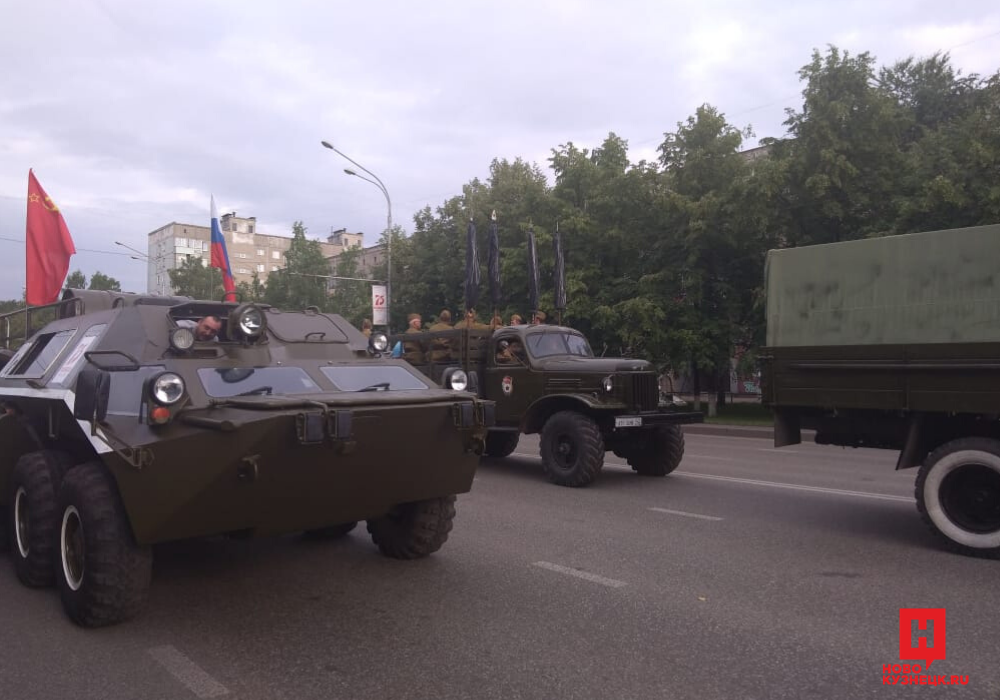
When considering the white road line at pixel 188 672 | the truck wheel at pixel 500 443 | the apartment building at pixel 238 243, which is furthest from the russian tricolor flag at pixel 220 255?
the apartment building at pixel 238 243

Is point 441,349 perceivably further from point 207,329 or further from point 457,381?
point 207,329

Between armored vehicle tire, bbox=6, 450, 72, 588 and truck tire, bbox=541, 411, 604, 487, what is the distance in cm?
619

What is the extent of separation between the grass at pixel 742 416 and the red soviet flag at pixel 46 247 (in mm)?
14893

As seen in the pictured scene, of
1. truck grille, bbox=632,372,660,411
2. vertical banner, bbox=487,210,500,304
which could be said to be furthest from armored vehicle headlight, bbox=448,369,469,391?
vertical banner, bbox=487,210,500,304

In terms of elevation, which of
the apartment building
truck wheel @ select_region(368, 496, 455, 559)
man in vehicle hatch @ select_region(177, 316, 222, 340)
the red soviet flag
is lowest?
truck wheel @ select_region(368, 496, 455, 559)

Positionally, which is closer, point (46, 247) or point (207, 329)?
point (207, 329)

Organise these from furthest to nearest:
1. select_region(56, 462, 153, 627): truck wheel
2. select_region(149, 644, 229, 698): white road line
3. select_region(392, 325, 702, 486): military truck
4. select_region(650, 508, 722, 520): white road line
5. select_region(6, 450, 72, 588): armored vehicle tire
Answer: select_region(392, 325, 702, 486): military truck → select_region(650, 508, 722, 520): white road line → select_region(6, 450, 72, 588): armored vehicle tire → select_region(56, 462, 153, 627): truck wheel → select_region(149, 644, 229, 698): white road line

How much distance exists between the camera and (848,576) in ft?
20.3

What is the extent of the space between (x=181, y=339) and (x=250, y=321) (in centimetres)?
58

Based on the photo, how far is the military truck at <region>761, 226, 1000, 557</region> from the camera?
676 centimetres

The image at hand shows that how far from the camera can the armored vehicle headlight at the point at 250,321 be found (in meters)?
5.86

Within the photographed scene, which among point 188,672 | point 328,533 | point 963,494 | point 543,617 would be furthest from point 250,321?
point 963,494

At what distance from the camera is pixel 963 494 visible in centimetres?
695

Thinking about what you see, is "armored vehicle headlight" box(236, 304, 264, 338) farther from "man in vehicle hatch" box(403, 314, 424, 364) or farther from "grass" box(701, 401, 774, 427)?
"grass" box(701, 401, 774, 427)
